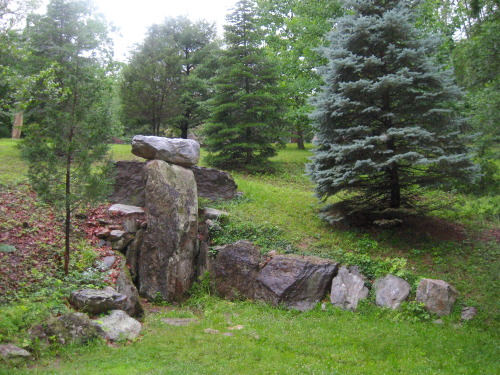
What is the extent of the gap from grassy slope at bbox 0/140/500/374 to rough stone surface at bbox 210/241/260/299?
46 centimetres

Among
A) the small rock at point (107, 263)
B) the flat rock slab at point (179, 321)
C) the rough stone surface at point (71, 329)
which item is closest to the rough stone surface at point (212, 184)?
the small rock at point (107, 263)

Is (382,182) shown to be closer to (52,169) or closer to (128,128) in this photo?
(52,169)

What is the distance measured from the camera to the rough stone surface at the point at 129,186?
11719mm

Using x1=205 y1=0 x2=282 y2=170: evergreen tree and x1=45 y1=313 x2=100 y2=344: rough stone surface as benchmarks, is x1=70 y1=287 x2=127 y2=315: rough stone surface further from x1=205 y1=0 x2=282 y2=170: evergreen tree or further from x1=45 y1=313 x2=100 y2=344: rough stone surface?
x1=205 y1=0 x2=282 y2=170: evergreen tree

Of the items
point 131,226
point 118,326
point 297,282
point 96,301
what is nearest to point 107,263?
point 131,226

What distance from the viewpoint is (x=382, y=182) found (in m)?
10.2

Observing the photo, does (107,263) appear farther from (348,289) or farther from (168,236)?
(348,289)

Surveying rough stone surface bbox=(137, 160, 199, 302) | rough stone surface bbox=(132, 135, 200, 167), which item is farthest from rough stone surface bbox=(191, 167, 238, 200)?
rough stone surface bbox=(137, 160, 199, 302)

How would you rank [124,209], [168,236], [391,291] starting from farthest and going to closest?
[124,209] → [168,236] → [391,291]

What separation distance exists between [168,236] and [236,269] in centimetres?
191

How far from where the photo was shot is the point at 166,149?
10906 mm

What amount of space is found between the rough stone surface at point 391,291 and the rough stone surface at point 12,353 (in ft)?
20.7

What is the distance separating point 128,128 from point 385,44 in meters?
13.8

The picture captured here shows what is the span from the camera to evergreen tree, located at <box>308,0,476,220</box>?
30.5 ft
